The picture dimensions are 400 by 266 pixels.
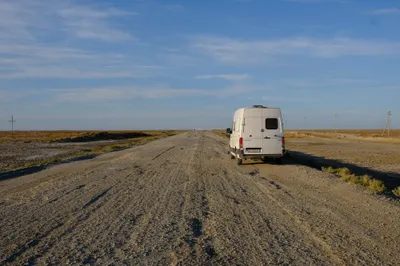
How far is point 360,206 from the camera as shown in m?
10.8

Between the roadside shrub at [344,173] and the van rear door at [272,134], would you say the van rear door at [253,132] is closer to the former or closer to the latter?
the van rear door at [272,134]

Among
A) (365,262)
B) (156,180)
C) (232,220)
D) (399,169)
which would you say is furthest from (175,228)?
(399,169)

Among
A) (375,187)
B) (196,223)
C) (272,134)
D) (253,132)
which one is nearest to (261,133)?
(253,132)

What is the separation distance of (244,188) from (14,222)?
688 centimetres

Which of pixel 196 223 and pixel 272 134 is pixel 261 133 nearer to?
pixel 272 134

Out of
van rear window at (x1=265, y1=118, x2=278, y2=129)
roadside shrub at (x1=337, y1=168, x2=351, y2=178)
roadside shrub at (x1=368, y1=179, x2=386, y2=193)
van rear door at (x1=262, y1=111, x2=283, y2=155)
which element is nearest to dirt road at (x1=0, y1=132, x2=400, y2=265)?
roadside shrub at (x1=368, y1=179, x2=386, y2=193)

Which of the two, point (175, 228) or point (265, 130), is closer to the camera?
point (175, 228)

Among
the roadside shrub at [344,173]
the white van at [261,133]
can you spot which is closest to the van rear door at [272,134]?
the white van at [261,133]

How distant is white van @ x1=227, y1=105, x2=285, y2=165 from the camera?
20.9 metres

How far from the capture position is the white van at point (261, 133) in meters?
20.9

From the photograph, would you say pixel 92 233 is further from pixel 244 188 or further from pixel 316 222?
pixel 244 188

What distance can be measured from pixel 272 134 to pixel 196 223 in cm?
1267

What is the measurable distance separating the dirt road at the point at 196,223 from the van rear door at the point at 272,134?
540 centimetres

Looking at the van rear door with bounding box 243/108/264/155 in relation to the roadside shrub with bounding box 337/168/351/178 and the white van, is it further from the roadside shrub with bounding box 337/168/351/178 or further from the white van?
the roadside shrub with bounding box 337/168/351/178
